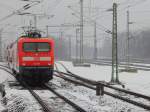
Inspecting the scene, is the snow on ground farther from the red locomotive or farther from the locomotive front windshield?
the locomotive front windshield

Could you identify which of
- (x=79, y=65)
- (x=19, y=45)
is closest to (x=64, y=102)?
(x=19, y=45)

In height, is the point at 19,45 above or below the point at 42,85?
above

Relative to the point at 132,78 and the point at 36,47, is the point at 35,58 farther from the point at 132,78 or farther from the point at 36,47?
the point at 132,78

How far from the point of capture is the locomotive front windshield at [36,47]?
64.6 ft

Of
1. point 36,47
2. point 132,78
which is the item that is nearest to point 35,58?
point 36,47

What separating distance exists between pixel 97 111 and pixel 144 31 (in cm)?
7248

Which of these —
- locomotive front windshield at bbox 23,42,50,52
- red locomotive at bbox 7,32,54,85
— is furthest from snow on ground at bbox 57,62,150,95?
locomotive front windshield at bbox 23,42,50,52

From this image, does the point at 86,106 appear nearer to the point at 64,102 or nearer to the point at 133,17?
the point at 64,102

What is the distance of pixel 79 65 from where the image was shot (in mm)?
42625

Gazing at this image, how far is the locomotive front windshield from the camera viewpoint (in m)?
19.7

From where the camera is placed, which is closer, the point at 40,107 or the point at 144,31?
the point at 40,107

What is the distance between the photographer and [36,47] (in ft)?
65.0

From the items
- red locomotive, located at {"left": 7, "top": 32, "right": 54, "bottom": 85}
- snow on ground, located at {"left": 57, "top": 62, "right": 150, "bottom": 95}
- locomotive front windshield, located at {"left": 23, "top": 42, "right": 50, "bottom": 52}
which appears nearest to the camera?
snow on ground, located at {"left": 57, "top": 62, "right": 150, "bottom": 95}

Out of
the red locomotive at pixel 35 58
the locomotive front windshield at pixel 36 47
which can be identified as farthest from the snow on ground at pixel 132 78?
the locomotive front windshield at pixel 36 47
